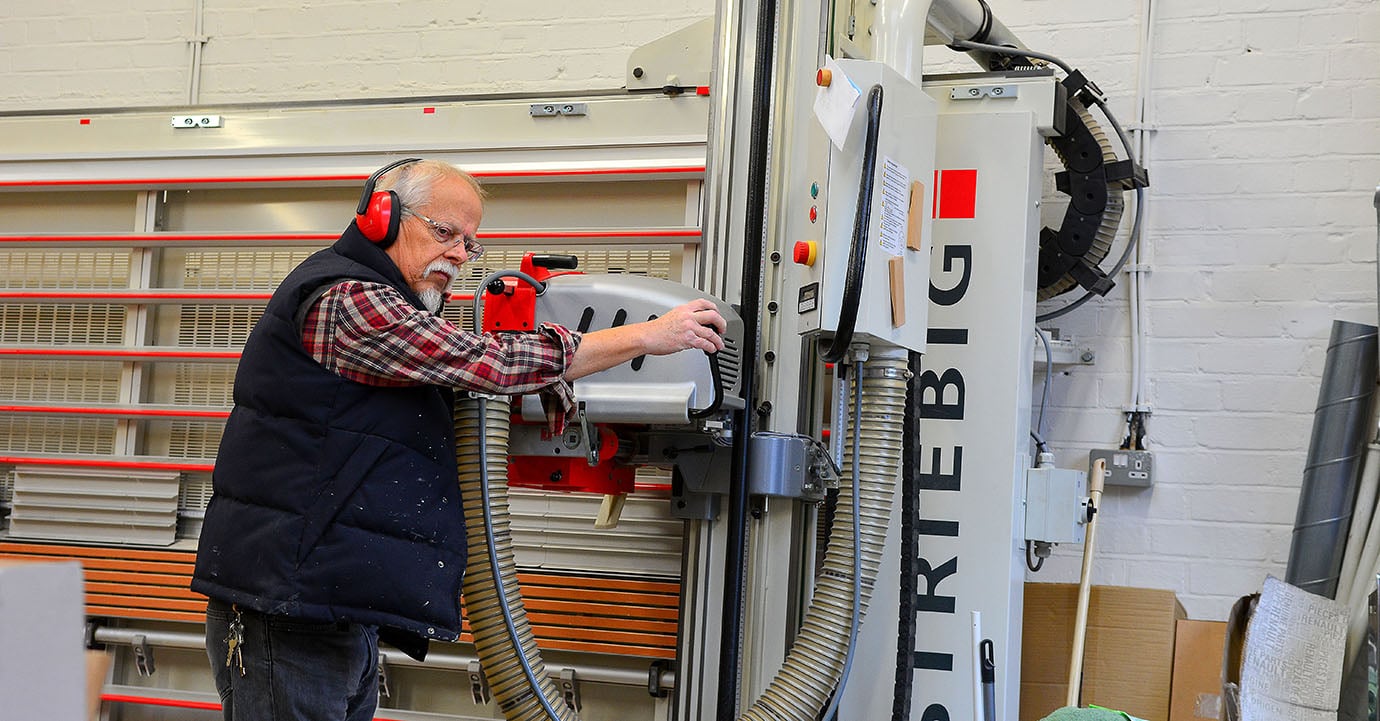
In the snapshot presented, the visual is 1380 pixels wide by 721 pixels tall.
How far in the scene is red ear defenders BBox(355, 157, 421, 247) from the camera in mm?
2020

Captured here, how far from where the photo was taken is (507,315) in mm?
2367

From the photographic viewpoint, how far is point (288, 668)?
73.5 inches

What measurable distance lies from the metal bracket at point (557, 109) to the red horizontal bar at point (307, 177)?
144mm

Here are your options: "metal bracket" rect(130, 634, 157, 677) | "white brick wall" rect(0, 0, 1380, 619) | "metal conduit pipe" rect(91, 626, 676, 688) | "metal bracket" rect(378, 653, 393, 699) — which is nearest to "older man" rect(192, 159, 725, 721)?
"metal conduit pipe" rect(91, 626, 676, 688)

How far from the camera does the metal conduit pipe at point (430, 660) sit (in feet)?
9.84

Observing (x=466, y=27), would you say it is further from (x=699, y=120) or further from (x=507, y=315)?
(x=507, y=315)

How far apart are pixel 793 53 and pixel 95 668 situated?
6.46ft

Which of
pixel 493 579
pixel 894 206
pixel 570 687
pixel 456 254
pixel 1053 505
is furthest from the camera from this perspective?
pixel 570 687

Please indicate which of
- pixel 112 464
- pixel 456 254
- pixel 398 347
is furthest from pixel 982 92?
pixel 112 464

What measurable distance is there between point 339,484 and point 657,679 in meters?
1.28

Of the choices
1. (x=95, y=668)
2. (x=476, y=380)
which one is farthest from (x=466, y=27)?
(x=95, y=668)

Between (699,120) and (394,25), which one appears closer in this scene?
(699,120)

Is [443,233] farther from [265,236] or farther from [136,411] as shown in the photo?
[136,411]

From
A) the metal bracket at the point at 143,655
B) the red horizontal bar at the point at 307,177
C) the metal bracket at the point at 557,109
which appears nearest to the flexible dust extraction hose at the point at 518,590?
the red horizontal bar at the point at 307,177
